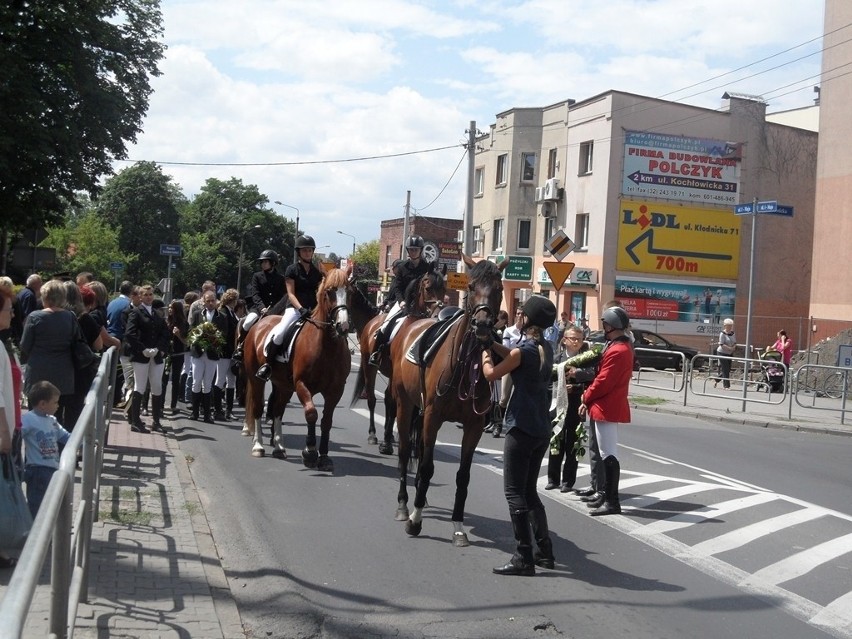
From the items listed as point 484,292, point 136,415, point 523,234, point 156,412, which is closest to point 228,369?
point 156,412

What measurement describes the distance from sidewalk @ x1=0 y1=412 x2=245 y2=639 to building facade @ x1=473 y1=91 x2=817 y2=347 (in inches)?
1271

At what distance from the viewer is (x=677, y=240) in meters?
42.8

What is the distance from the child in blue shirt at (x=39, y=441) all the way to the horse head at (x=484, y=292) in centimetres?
303

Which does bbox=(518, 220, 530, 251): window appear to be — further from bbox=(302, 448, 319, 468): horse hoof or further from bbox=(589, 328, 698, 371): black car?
bbox=(302, 448, 319, 468): horse hoof

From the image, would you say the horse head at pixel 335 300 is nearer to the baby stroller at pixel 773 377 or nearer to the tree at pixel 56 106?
the baby stroller at pixel 773 377

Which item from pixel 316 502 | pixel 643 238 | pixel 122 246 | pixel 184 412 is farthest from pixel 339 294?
pixel 122 246

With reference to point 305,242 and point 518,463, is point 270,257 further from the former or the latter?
point 518,463

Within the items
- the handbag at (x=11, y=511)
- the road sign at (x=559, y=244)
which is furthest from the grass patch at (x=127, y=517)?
the road sign at (x=559, y=244)

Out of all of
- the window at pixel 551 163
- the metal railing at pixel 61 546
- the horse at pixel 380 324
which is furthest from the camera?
the window at pixel 551 163

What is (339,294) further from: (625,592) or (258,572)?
(625,592)

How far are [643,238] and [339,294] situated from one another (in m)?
33.3

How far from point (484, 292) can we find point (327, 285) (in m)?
4.01

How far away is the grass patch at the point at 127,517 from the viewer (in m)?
7.46

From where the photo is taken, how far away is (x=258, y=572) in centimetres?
669
